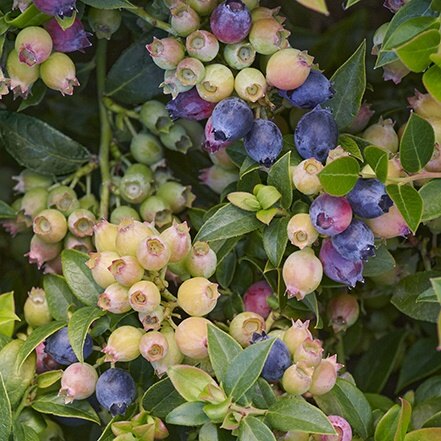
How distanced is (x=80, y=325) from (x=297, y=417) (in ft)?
1.01

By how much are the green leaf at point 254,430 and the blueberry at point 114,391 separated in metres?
0.17

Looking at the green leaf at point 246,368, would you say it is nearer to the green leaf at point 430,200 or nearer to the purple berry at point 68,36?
the green leaf at point 430,200

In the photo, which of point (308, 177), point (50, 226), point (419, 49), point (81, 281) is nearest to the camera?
point (419, 49)

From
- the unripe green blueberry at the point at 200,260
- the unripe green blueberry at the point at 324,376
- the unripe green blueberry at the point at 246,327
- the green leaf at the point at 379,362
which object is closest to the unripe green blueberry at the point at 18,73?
the unripe green blueberry at the point at 200,260

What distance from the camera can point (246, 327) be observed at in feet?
4.24

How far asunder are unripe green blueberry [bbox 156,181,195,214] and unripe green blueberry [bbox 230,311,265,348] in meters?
0.29

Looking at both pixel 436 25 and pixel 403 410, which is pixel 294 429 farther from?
pixel 436 25

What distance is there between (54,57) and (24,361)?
435mm

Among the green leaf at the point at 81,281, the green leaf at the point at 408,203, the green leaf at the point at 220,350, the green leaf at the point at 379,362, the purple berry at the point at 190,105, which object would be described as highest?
the green leaf at the point at 408,203

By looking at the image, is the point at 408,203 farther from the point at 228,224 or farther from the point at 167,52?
the point at 167,52

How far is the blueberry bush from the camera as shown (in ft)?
3.98

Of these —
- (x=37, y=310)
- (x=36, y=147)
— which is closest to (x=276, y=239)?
(x=37, y=310)

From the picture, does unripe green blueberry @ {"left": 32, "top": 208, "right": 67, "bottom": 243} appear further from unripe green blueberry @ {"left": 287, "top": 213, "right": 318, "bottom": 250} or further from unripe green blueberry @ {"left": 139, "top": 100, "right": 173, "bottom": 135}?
unripe green blueberry @ {"left": 287, "top": 213, "right": 318, "bottom": 250}

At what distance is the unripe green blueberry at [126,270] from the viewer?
1243 millimetres
